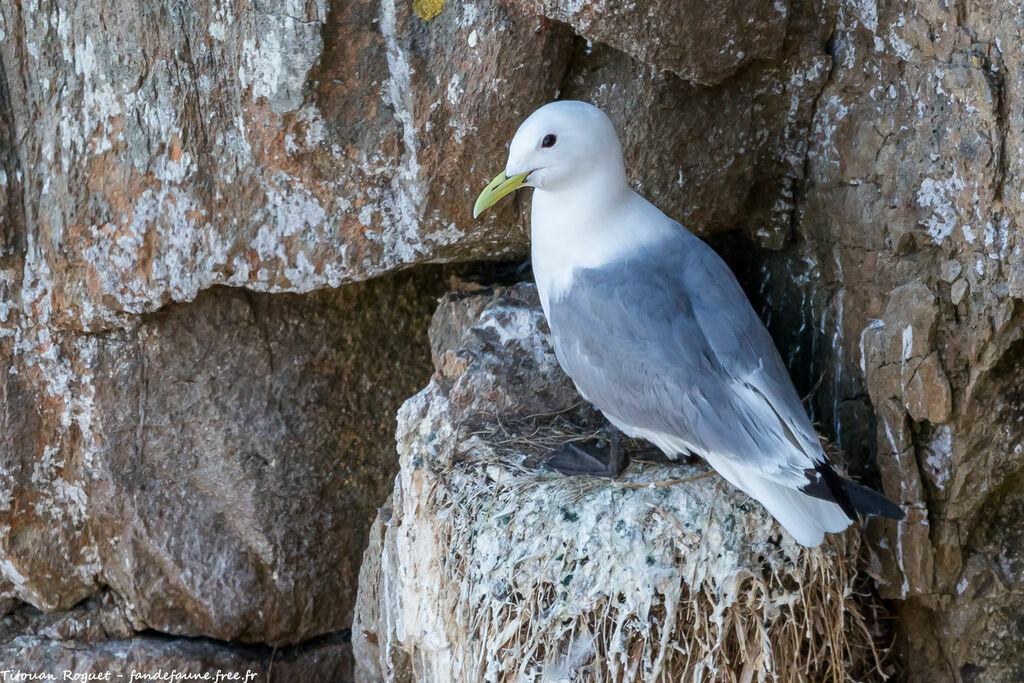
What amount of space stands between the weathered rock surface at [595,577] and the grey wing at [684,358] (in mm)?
191

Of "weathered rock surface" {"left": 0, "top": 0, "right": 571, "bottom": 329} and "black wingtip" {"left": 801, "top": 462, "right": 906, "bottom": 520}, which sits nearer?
"black wingtip" {"left": 801, "top": 462, "right": 906, "bottom": 520}

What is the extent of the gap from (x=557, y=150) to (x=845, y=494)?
976 millimetres

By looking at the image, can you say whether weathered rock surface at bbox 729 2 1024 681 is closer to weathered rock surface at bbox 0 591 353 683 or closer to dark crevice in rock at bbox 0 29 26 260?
weathered rock surface at bbox 0 591 353 683

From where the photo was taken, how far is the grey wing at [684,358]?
86.5 inches

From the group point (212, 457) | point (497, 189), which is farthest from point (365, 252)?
point (212, 457)

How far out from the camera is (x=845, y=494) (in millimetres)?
2039

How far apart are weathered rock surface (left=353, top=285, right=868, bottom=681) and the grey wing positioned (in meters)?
0.19

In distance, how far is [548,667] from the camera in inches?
88.1

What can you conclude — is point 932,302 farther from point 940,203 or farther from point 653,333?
point 653,333

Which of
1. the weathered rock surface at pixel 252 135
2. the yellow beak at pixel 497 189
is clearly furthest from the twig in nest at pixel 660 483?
the weathered rock surface at pixel 252 135

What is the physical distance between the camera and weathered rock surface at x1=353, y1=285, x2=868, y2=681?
2207 millimetres

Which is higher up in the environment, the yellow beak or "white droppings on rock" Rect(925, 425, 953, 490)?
the yellow beak

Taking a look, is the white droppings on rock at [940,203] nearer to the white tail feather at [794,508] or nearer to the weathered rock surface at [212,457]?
the white tail feather at [794,508]

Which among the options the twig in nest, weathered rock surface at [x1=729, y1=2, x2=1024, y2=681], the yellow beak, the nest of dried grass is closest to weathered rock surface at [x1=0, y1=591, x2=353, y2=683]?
the nest of dried grass
